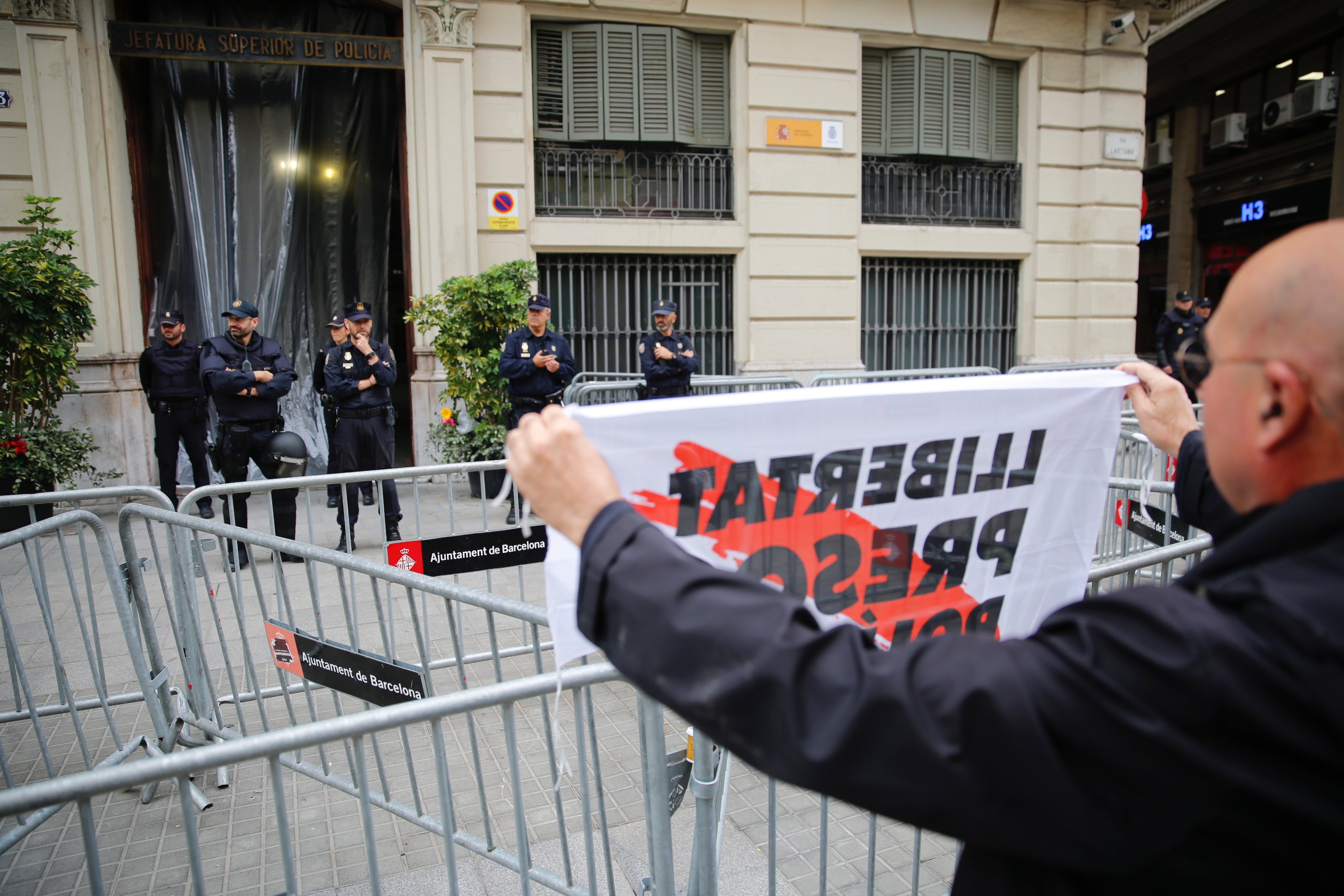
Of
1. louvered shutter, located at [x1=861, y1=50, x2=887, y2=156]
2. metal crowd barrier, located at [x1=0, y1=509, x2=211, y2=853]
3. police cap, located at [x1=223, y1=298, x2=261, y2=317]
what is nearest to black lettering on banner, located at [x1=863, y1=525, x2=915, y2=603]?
metal crowd barrier, located at [x1=0, y1=509, x2=211, y2=853]

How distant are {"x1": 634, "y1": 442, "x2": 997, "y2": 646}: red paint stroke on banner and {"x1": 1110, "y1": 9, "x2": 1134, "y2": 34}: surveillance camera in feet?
46.5

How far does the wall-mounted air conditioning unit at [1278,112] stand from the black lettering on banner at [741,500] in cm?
2604

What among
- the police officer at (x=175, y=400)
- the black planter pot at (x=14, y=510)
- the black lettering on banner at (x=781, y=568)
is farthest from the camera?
the police officer at (x=175, y=400)

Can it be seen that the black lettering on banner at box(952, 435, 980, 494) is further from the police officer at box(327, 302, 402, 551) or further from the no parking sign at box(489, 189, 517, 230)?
the no parking sign at box(489, 189, 517, 230)

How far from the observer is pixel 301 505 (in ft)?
32.3

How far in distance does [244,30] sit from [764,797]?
34.0ft

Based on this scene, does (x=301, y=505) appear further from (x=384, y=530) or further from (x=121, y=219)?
(x=384, y=530)

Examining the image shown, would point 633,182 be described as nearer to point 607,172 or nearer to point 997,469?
point 607,172

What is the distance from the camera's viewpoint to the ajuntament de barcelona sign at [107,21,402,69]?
967 cm

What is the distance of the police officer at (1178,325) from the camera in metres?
14.8

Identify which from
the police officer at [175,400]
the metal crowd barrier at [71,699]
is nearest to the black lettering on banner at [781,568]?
the metal crowd barrier at [71,699]

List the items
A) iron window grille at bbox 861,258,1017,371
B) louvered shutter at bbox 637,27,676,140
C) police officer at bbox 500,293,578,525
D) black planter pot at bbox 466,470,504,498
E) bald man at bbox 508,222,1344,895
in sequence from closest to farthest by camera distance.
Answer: bald man at bbox 508,222,1344,895
police officer at bbox 500,293,578,525
black planter pot at bbox 466,470,504,498
louvered shutter at bbox 637,27,676,140
iron window grille at bbox 861,258,1017,371

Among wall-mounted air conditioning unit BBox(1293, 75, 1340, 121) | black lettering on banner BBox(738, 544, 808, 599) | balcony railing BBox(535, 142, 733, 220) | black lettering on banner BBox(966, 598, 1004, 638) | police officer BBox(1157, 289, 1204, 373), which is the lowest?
black lettering on banner BBox(966, 598, 1004, 638)

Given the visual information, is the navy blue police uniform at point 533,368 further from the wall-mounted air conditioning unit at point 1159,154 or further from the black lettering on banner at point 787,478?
the wall-mounted air conditioning unit at point 1159,154
